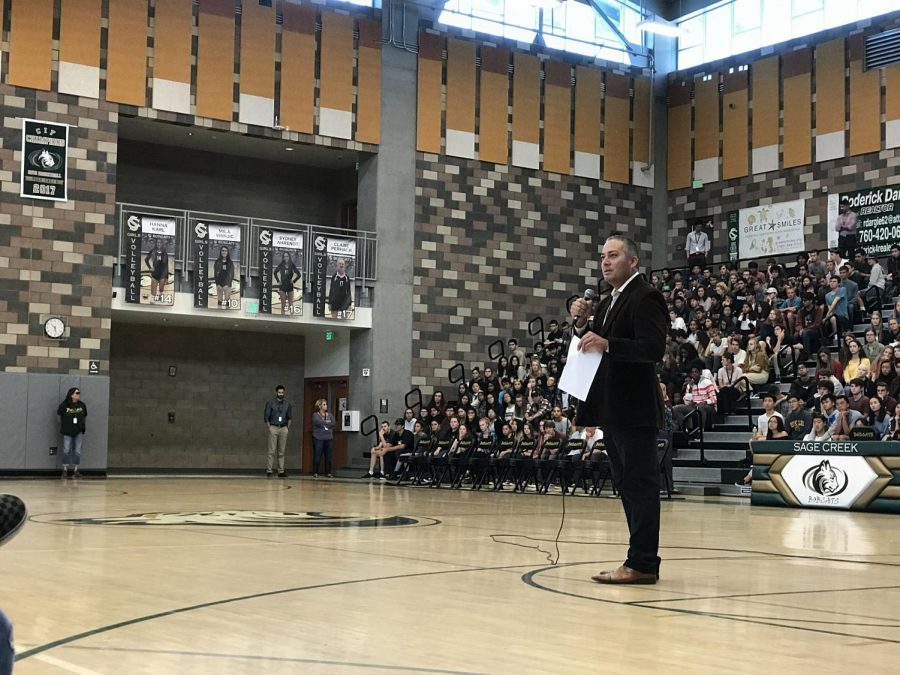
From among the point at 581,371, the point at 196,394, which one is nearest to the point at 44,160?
the point at 196,394

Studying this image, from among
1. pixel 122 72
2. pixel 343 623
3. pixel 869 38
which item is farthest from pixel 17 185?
pixel 343 623

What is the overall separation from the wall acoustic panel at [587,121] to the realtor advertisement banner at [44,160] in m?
12.3

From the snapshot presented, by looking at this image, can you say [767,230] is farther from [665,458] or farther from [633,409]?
[633,409]

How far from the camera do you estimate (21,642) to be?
3564mm

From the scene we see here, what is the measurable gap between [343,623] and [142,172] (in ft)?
76.9

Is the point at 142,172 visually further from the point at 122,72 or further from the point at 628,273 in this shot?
the point at 628,273

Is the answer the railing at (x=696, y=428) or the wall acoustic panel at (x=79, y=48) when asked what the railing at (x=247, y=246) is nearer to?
the wall acoustic panel at (x=79, y=48)

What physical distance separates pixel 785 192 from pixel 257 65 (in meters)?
12.5

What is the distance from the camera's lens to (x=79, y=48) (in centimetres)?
2256

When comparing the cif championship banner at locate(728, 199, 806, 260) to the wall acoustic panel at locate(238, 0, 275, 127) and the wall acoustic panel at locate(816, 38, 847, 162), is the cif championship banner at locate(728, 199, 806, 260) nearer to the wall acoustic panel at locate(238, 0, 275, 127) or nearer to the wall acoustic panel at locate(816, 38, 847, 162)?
the wall acoustic panel at locate(816, 38, 847, 162)

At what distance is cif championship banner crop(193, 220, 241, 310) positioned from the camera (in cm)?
Result: 2331

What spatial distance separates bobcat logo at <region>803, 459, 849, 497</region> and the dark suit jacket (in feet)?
28.3

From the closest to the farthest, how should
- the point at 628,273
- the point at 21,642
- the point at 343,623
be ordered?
1. the point at 21,642
2. the point at 343,623
3. the point at 628,273

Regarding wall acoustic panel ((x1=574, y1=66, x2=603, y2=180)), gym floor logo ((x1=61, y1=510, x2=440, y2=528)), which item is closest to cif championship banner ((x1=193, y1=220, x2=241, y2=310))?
wall acoustic panel ((x1=574, y1=66, x2=603, y2=180))
